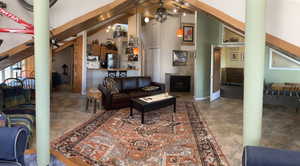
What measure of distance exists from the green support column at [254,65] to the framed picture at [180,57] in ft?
23.5

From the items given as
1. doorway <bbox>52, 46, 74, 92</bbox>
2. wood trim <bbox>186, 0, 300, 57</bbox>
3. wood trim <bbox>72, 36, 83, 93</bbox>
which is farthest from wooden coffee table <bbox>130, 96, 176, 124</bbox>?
doorway <bbox>52, 46, 74, 92</bbox>

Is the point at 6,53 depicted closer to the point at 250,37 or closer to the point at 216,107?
the point at 250,37

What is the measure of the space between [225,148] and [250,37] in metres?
2.06

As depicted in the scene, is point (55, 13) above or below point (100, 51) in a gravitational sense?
below

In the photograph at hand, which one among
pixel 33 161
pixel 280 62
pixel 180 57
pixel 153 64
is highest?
pixel 180 57

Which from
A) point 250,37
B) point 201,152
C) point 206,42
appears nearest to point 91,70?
point 206,42

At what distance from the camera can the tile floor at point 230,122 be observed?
3.57 meters

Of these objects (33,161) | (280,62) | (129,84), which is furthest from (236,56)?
(33,161)

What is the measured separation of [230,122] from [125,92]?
10.5 feet

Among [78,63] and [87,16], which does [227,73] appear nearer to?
[78,63]

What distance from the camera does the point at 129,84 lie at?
6719mm

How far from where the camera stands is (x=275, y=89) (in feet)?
20.5

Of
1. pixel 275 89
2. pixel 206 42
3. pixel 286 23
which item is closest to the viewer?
pixel 286 23

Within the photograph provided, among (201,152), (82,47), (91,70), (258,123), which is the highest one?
(82,47)
